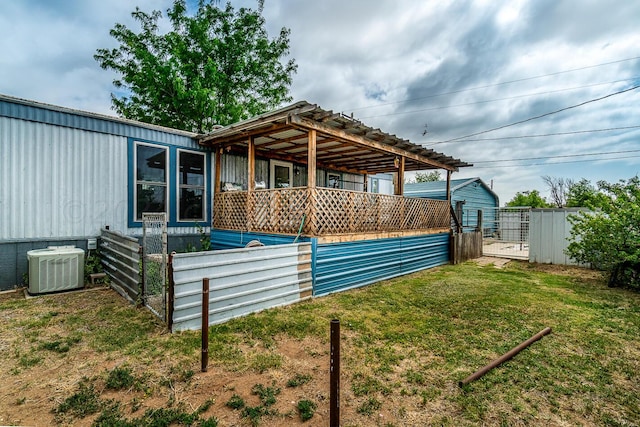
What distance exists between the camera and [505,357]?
3.11 metres

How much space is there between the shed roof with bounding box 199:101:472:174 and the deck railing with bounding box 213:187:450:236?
1292mm

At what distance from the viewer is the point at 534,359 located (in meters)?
3.21

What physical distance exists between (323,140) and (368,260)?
3204 millimetres

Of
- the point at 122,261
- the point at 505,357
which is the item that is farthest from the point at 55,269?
the point at 505,357

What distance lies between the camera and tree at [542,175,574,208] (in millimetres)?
28938

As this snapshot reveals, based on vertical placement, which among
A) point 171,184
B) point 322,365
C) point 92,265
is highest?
point 171,184

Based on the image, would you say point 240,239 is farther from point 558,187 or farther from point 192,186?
point 558,187

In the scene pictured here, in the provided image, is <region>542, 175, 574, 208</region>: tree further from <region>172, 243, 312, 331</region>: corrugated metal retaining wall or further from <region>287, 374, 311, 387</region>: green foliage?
<region>287, 374, 311, 387</region>: green foliage

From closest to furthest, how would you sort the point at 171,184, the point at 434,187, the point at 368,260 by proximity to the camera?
the point at 368,260
the point at 171,184
the point at 434,187

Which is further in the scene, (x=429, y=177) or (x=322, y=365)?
(x=429, y=177)

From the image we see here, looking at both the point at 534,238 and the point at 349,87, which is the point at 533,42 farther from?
the point at 349,87

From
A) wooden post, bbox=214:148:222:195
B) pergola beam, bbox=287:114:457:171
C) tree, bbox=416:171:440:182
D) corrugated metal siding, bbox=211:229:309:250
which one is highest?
tree, bbox=416:171:440:182

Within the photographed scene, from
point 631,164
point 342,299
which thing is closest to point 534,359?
point 342,299

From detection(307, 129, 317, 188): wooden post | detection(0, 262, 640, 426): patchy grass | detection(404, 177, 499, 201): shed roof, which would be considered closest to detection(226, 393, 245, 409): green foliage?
detection(0, 262, 640, 426): patchy grass
